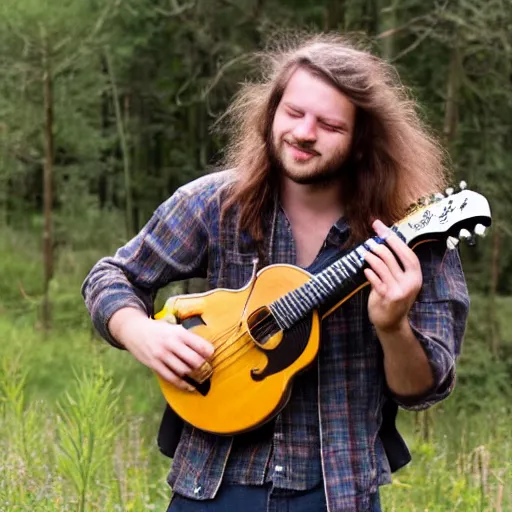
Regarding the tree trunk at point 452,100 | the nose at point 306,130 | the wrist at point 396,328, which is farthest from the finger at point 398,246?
the tree trunk at point 452,100

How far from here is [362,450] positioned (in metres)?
1.84

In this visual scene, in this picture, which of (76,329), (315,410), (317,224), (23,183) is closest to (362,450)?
(315,410)

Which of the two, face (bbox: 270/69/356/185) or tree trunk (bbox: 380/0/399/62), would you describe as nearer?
face (bbox: 270/69/356/185)

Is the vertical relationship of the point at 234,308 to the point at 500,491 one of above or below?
above

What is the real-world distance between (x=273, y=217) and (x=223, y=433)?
1.53 feet

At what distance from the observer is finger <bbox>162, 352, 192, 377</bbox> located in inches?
71.0

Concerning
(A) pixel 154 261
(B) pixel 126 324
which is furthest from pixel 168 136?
(B) pixel 126 324

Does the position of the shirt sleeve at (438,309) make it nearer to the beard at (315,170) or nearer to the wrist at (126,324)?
the beard at (315,170)

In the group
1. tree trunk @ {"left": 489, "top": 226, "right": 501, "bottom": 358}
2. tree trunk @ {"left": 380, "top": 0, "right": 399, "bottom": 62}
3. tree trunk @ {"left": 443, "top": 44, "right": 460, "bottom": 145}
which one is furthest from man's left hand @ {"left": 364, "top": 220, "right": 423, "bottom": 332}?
tree trunk @ {"left": 489, "top": 226, "right": 501, "bottom": 358}

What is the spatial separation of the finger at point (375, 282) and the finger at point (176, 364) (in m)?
0.42

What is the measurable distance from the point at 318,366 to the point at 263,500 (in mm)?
289

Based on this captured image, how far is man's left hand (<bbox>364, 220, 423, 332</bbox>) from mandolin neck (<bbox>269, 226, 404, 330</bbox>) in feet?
0.13

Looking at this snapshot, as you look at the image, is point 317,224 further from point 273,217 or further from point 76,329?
point 76,329

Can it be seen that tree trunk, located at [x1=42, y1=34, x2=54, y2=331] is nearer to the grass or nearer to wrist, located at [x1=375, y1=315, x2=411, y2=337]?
the grass
